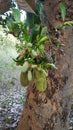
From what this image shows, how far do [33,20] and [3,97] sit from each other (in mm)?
3775

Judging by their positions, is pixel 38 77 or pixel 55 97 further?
pixel 55 97

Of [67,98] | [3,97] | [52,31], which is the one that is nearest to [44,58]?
[52,31]

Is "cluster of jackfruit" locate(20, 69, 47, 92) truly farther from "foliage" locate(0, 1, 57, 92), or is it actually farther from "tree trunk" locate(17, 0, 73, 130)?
"tree trunk" locate(17, 0, 73, 130)

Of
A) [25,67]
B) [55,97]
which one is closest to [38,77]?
[25,67]

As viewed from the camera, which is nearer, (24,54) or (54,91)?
(24,54)

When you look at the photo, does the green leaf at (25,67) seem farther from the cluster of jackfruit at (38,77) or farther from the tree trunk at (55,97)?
the tree trunk at (55,97)

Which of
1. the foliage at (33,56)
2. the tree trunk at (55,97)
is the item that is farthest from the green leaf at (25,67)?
the tree trunk at (55,97)

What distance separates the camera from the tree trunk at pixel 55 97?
2.08 m

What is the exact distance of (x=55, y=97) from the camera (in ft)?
7.05

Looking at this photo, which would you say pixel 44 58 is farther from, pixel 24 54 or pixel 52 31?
pixel 52 31

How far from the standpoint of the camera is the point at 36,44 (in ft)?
2.41

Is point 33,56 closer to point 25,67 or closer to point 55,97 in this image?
point 25,67

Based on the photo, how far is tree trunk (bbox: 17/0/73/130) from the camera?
2078mm

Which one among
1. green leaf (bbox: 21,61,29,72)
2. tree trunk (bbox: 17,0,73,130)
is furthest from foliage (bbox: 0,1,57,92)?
tree trunk (bbox: 17,0,73,130)
